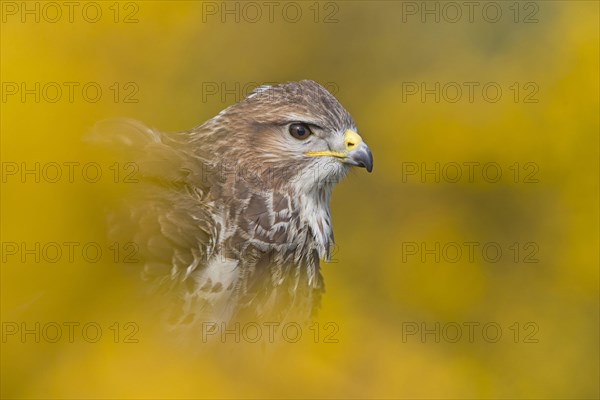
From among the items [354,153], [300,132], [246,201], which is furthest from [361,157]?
[246,201]

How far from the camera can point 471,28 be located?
5.07m

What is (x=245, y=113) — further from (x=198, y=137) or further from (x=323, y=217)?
(x=323, y=217)

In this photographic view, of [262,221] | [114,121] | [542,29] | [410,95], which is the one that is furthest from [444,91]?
[114,121]

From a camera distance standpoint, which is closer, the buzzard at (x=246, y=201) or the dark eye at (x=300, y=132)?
the buzzard at (x=246, y=201)

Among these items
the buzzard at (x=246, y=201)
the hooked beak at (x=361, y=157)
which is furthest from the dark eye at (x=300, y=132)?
the hooked beak at (x=361, y=157)

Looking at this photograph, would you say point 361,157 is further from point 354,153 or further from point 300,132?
point 300,132

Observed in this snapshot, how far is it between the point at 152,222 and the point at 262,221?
1.49ft

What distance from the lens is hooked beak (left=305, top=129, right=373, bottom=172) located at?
3.76 m

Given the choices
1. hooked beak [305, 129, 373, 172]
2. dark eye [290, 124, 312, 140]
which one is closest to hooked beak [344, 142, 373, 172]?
hooked beak [305, 129, 373, 172]

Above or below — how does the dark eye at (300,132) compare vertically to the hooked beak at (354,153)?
above

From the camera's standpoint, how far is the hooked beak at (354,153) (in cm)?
376

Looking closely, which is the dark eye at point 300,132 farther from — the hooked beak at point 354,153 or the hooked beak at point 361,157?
the hooked beak at point 361,157

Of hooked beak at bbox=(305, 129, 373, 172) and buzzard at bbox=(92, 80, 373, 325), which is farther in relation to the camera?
hooked beak at bbox=(305, 129, 373, 172)

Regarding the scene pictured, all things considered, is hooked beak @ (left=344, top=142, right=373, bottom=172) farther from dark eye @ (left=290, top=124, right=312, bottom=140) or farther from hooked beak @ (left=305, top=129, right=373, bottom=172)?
dark eye @ (left=290, top=124, right=312, bottom=140)
